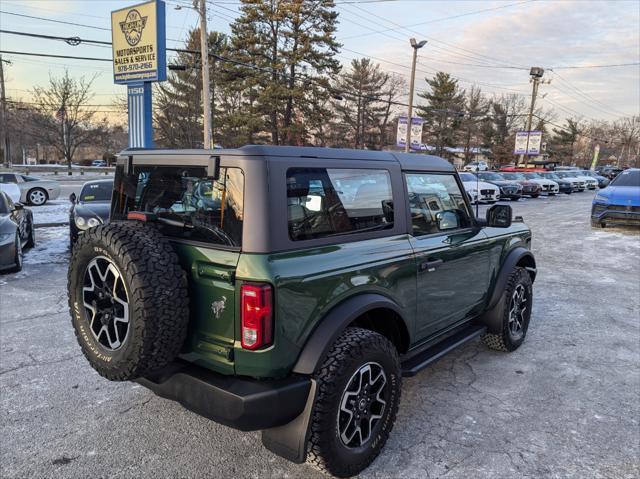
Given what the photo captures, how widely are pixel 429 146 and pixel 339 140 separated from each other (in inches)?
597

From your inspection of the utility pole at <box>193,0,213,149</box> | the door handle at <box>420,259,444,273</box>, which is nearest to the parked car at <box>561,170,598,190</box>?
the utility pole at <box>193,0,213,149</box>

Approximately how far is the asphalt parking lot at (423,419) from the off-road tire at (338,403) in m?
0.17

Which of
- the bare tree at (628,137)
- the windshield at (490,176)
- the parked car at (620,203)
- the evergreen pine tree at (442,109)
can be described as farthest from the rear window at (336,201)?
the bare tree at (628,137)

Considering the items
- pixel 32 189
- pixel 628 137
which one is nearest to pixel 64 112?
pixel 32 189

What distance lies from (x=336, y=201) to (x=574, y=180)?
3314 centimetres

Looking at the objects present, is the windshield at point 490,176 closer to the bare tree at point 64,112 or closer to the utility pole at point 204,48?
the utility pole at point 204,48

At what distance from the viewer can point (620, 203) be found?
1256cm

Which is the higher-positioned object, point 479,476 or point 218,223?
point 218,223

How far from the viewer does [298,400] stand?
230cm

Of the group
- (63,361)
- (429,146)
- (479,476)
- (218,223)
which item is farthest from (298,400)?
(429,146)

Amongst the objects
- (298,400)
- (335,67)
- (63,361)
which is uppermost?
(335,67)

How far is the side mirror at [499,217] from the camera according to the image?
13.2 ft

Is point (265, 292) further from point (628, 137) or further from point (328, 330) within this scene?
point (628, 137)

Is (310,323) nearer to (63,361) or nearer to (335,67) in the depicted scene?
(63,361)
